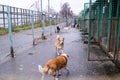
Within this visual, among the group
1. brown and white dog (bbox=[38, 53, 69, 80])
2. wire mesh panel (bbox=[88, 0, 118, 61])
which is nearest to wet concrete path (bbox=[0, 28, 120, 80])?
brown and white dog (bbox=[38, 53, 69, 80])

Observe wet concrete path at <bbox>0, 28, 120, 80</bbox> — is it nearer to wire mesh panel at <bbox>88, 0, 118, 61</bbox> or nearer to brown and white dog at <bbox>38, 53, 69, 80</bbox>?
brown and white dog at <bbox>38, 53, 69, 80</bbox>

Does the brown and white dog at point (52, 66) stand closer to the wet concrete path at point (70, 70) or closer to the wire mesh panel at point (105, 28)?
the wet concrete path at point (70, 70)

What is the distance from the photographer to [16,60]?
8.27 metres

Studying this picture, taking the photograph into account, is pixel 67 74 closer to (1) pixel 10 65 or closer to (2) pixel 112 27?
(1) pixel 10 65

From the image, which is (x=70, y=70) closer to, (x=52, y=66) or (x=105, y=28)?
(x=52, y=66)

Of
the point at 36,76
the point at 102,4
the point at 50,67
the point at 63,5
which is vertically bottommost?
the point at 36,76

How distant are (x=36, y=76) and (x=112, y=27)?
4257mm

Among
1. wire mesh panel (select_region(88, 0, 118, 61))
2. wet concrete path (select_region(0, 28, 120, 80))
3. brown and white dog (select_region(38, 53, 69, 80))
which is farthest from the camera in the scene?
wire mesh panel (select_region(88, 0, 118, 61))

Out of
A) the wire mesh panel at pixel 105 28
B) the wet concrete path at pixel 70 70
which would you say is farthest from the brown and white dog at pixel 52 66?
the wire mesh panel at pixel 105 28

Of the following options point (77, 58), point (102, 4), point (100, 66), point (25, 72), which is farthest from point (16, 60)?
point (102, 4)

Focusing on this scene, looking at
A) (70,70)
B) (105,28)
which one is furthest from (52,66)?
(105,28)

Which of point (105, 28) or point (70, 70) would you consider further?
point (105, 28)

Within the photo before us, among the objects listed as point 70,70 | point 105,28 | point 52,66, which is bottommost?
point 70,70

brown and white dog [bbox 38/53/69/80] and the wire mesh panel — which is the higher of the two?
the wire mesh panel
